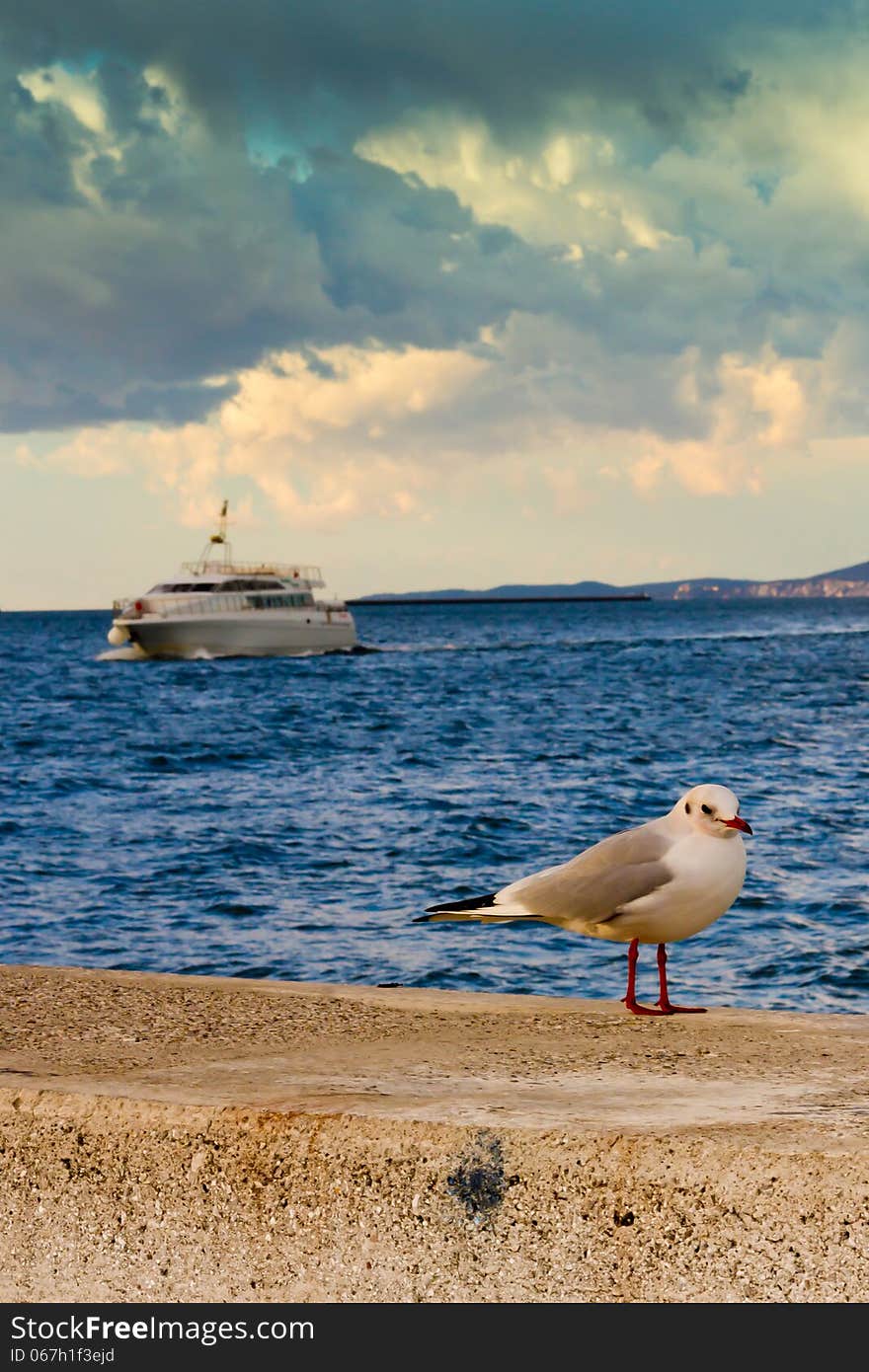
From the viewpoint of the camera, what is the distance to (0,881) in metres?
14.8

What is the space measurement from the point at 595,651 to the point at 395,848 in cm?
6140

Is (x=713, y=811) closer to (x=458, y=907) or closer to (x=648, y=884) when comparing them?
(x=648, y=884)

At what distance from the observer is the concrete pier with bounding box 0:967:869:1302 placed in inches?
103

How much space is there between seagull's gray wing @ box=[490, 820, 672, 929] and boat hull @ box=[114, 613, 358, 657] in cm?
6299

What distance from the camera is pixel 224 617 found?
66812 millimetres

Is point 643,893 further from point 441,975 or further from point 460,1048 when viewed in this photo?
point 441,975

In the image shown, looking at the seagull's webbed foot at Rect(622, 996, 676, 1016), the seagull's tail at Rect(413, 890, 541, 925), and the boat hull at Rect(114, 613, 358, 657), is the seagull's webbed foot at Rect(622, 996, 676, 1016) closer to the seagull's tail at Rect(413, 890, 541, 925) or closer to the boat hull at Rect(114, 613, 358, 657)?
the seagull's tail at Rect(413, 890, 541, 925)

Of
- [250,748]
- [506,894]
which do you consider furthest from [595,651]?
[506,894]

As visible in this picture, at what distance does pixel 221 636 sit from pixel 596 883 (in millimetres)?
63760

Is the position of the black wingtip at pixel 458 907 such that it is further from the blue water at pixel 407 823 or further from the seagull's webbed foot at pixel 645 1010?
the blue water at pixel 407 823

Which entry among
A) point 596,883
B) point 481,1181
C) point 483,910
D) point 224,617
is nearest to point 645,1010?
point 596,883

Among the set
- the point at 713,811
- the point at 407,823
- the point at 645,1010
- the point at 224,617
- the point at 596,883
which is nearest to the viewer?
the point at 713,811

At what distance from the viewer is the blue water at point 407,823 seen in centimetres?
1113

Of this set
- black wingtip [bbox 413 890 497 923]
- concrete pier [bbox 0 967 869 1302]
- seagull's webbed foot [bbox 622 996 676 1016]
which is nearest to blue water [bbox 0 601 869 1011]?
seagull's webbed foot [bbox 622 996 676 1016]
